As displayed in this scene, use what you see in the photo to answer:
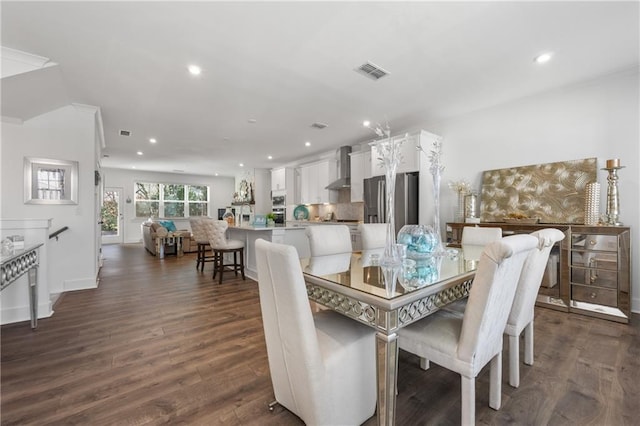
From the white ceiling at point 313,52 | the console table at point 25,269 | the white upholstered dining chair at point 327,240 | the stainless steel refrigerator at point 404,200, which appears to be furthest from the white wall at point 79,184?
the stainless steel refrigerator at point 404,200

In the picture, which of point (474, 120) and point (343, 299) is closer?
point (343, 299)

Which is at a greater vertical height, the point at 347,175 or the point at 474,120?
the point at 474,120

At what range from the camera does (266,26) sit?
2199 millimetres

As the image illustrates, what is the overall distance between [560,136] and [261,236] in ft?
14.4

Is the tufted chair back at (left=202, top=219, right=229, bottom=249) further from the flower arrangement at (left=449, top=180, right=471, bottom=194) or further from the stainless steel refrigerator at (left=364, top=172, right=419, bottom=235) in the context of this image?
the flower arrangement at (left=449, top=180, right=471, bottom=194)

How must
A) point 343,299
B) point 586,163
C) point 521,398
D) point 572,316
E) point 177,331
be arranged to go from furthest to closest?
point 586,163
point 572,316
point 177,331
point 521,398
point 343,299

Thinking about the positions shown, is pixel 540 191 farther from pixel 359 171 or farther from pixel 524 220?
pixel 359 171

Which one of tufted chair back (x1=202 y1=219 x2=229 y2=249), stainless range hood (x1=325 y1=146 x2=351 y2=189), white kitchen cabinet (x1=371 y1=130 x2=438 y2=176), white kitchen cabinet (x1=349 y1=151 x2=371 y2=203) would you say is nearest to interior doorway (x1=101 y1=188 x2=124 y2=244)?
tufted chair back (x1=202 y1=219 x2=229 y2=249)

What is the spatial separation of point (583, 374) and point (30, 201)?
20.3 feet

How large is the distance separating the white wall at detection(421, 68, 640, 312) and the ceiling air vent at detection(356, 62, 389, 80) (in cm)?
204

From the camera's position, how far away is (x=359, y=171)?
18.5 ft

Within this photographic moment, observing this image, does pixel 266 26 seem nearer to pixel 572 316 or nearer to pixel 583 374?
pixel 583 374

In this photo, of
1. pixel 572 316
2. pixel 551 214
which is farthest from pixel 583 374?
pixel 551 214

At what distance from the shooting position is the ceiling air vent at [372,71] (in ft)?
9.20
